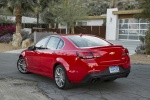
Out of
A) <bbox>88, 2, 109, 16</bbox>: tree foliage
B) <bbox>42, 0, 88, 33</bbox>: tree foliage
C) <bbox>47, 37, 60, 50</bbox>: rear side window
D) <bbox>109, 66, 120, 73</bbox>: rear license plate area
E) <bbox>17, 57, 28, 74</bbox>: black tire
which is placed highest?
<bbox>88, 2, 109, 16</bbox>: tree foliage

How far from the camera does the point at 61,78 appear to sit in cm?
770

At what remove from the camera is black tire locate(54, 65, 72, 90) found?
295 inches

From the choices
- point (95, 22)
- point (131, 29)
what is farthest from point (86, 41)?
point (95, 22)

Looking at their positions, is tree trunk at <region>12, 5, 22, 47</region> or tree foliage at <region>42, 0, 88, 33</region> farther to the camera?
tree foliage at <region>42, 0, 88, 33</region>

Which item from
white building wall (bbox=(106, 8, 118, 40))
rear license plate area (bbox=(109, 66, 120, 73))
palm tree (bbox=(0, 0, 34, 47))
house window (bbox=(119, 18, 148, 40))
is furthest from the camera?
white building wall (bbox=(106, 8, 118, 40))

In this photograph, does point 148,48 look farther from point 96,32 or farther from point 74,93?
point 96,32

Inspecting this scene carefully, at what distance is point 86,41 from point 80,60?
3.35 feet

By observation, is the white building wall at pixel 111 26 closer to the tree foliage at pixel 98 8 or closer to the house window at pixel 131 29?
the house window at pixel 131 29

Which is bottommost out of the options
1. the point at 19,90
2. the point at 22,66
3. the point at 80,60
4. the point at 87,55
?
the point at 19,90

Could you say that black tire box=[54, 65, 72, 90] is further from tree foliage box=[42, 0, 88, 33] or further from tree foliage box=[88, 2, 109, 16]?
tree foliage box=[88, 2, 109, 16]

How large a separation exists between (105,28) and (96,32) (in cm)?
127

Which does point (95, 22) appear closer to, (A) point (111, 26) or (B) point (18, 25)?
(A) point (111, 26)

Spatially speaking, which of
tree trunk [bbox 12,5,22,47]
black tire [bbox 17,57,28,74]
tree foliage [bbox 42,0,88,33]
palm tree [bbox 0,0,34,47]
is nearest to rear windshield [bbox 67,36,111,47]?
black tire [bbox 17,57,28,74]

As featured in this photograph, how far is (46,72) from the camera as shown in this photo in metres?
8.41
